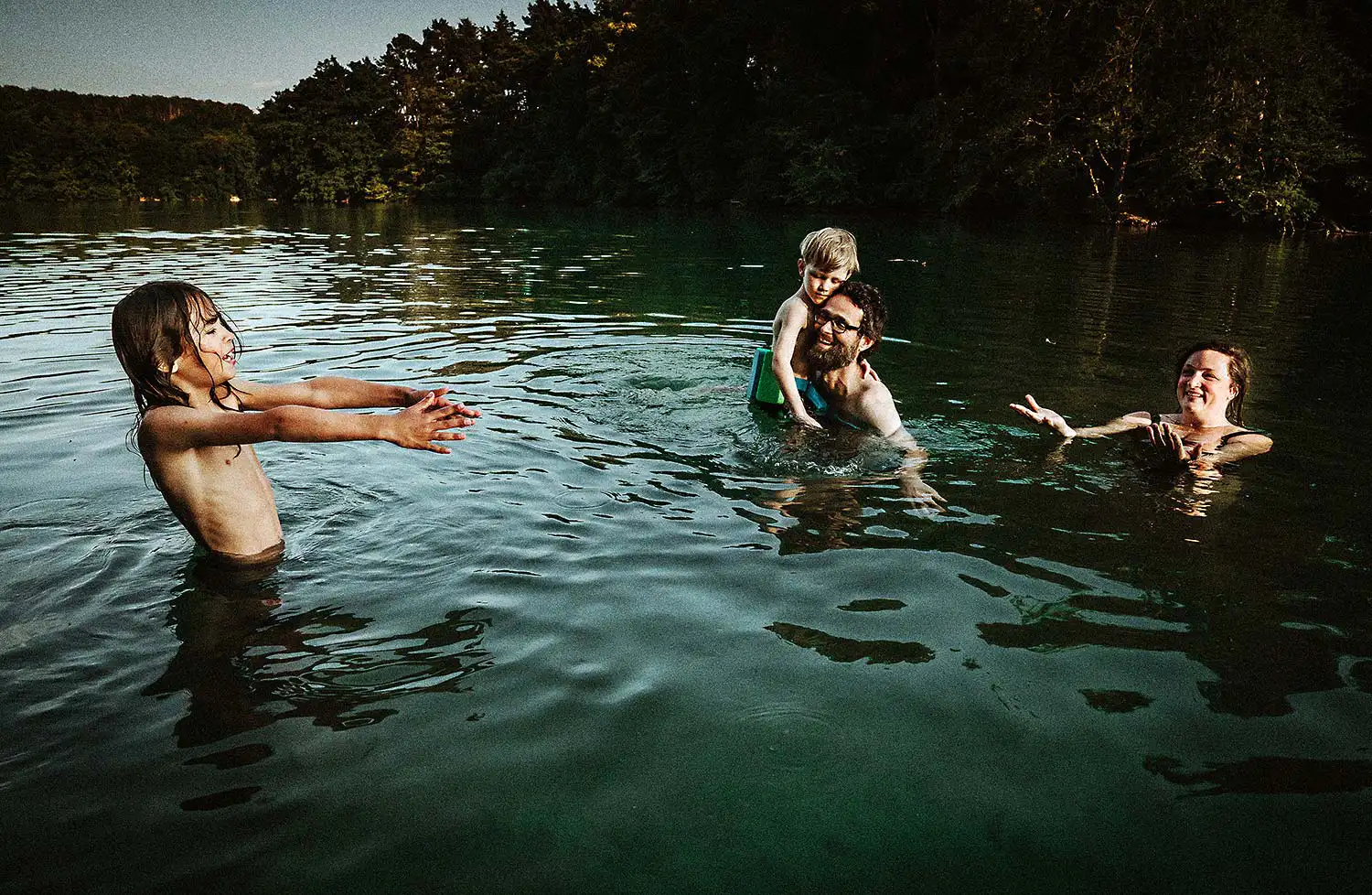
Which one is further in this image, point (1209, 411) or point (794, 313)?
point (794, 313)

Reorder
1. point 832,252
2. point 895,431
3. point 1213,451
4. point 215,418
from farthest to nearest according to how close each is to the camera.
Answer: point 832,252, point 895,431, point 1213,451, point 215,418

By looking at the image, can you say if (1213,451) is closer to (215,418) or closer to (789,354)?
(789,354)

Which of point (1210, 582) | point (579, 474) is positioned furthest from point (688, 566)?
Answer: point (1210, 582)

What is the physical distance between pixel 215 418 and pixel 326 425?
56 centimetres

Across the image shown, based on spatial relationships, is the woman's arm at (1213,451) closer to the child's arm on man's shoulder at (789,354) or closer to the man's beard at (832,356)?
the man's beard at (832,356)

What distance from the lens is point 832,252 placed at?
610cm

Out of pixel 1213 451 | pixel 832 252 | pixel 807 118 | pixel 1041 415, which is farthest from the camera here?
pixel 807 118

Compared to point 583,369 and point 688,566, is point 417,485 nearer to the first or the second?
point 688,566

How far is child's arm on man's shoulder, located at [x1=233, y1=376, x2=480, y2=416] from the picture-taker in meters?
4.00

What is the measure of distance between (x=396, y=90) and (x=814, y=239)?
234 feet

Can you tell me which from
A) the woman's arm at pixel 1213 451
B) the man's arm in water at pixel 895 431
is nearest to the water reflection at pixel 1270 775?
the man's arm in water at pixel 895 431

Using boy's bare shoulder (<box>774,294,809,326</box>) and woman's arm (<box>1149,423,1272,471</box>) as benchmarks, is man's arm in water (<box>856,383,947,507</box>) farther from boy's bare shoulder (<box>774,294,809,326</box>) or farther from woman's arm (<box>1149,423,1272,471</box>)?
woman's arm (<box>1149,423,1272,471</box>)

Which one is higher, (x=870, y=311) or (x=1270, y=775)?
(x=870, y=311)

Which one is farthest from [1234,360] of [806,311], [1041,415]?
[806,311]
